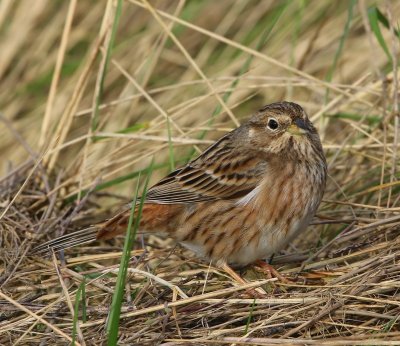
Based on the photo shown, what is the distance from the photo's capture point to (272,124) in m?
5.10

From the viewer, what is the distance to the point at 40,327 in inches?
176

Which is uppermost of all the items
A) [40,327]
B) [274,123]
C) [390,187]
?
[274,123]

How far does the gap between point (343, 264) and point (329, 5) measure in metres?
3.01

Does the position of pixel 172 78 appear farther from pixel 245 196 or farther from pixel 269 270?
pixel 269 270

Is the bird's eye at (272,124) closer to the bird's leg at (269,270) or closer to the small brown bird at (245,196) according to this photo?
the small brown bird at (245,196)

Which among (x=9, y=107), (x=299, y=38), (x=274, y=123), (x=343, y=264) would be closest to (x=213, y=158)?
(x=274, y=123)

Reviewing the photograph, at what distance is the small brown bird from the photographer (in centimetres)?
489

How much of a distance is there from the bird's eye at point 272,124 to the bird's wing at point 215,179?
17 cm

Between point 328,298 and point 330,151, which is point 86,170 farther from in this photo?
point 328,298

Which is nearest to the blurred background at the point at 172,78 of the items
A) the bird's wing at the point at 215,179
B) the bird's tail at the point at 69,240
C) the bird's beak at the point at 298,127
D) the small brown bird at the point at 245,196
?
the bird's wing at the point at 215,179

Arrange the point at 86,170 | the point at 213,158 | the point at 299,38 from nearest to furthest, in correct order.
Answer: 1. the point at 213,158
2. the point at 86,170
3. the point at 299,38

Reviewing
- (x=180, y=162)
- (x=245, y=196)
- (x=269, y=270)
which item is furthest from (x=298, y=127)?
(x=180, y=162)

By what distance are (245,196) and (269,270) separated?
16.6 inches

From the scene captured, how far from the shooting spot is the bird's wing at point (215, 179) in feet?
16.6
